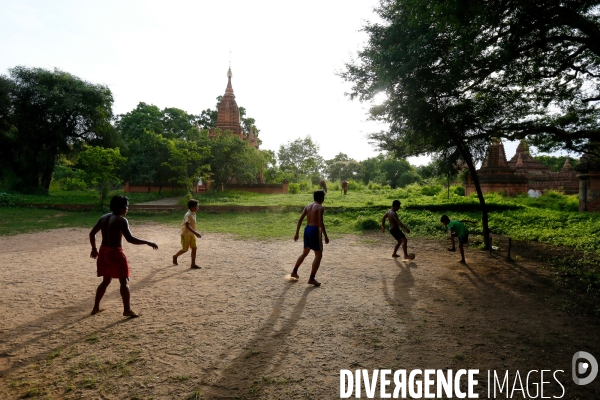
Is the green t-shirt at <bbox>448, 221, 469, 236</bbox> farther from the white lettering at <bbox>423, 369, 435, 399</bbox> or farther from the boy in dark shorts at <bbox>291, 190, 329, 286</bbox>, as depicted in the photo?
the white lettering at <bbox>423, 369, 435, 399</bbox>

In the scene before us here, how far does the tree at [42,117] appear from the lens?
22.0 meters

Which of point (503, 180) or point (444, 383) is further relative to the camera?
point (503, 180)

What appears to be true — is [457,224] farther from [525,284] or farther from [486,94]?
[486,94]

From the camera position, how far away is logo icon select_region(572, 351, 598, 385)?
10.2ft

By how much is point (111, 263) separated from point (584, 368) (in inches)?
203

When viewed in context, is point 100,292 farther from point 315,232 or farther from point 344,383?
point 344,383

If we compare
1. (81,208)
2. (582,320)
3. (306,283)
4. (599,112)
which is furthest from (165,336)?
(81,208)

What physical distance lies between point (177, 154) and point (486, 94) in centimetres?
1546

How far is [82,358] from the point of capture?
3350 mm

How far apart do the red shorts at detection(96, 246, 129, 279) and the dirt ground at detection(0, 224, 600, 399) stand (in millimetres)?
557

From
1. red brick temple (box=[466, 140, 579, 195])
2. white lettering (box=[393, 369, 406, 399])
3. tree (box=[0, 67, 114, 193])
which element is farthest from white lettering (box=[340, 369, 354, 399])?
tree (box=[0, 67, 114, 193])

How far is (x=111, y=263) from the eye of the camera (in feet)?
14.4

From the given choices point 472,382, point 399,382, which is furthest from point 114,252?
point 472,382

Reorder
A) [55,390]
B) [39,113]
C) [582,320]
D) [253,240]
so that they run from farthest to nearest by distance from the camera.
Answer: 1. [39,113]
2. [253,240]
3. [582,320]
4. [55,390]
